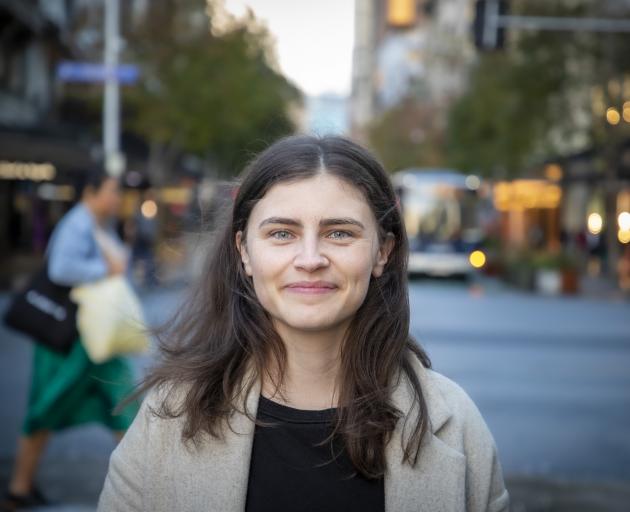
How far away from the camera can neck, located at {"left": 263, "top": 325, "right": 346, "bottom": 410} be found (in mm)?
2656

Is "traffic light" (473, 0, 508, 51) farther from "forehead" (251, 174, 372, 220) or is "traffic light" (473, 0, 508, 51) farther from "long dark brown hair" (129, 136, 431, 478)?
"forehead" (251, 174, 372, 220)

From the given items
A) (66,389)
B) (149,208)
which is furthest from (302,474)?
(149,208)

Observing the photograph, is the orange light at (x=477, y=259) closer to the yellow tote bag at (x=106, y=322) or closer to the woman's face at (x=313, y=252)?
the yellow tote bag at (x=106, y=322)

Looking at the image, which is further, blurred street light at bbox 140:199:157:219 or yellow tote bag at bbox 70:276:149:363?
blurred street light at bbox 140:199:157:219

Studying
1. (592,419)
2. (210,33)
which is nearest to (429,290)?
(210,33)

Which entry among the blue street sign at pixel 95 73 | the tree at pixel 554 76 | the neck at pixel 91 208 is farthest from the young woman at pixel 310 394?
the tree at pixel 554 76

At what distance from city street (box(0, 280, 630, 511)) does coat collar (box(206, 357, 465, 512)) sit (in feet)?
8.11

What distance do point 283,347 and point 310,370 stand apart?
0.34ft

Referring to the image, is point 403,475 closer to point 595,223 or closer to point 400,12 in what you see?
point 595,223

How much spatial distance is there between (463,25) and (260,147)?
77763 mm

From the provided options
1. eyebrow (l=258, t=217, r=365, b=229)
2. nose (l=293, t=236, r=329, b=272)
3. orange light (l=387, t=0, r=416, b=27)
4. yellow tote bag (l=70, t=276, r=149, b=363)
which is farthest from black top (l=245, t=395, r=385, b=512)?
orange light (l=387, t=0, r=416, b=27)

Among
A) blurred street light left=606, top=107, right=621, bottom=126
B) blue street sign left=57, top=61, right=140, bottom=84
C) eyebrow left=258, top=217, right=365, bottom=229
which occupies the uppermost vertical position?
blurred street light left=606, top=107, right=621, bottom=126

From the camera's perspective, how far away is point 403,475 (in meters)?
2.50

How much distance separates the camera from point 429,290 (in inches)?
1161
